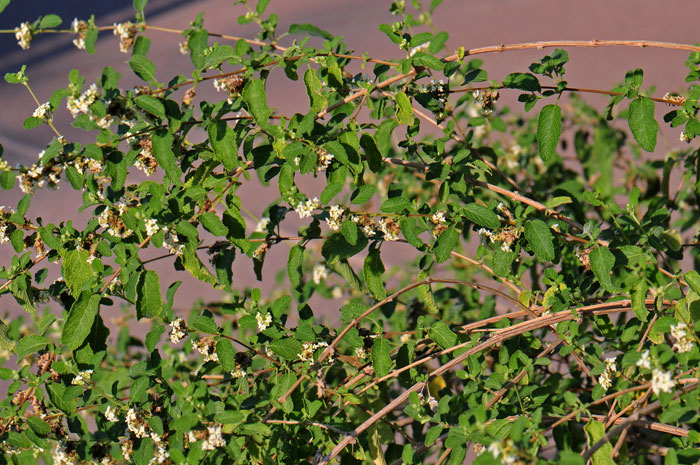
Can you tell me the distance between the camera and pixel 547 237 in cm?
151

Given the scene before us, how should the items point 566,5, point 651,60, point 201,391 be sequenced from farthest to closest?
point 566,5, point 651,60, point 201,391

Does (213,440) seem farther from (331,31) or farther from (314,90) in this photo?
(331,31)

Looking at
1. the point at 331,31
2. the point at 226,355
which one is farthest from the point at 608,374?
the point at 331,31

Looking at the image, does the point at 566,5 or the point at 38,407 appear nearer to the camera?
the point at 38,407

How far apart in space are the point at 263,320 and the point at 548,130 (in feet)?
2.39

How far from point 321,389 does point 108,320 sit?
2.17m

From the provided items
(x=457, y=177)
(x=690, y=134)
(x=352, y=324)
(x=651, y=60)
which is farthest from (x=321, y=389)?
(x=651, y=60)

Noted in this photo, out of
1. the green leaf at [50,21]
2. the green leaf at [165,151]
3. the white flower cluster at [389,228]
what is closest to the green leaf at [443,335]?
the white flower cluster at [389,228]

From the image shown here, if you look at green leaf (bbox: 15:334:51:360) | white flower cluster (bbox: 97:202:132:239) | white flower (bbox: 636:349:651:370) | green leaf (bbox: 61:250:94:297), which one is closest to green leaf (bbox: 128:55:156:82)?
white flower cluster (bbox: 97:202:132:239)

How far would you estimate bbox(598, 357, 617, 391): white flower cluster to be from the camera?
1532 millimetres

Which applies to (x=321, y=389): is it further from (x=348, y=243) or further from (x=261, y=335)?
(x=348, y=243)

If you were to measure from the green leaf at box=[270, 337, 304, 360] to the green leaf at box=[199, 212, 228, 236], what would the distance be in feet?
0.87

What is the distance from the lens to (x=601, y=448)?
1375 mm

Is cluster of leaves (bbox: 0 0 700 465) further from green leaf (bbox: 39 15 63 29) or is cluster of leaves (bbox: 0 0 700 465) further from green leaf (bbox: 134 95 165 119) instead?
green leaf (bbox: 39 15 63 29)
